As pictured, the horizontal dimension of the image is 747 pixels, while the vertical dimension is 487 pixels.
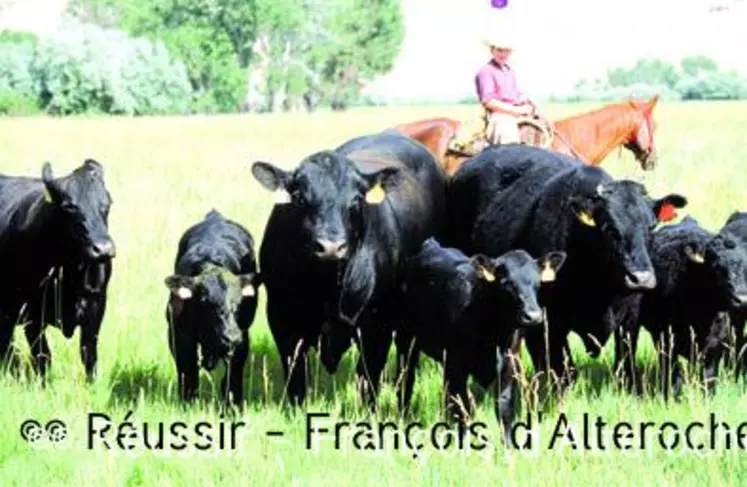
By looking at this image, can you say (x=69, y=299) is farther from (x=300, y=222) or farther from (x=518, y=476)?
(x=518, y=476)

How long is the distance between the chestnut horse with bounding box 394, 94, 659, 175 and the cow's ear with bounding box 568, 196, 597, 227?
4.29m

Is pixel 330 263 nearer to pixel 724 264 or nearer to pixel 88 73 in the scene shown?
pixel 724 264

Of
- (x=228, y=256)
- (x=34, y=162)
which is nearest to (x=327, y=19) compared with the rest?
(x=34, y=162)

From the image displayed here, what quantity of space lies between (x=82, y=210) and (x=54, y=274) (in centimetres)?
58

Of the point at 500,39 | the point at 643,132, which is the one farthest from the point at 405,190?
the point at 643,132

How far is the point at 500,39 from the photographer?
11.1 meters

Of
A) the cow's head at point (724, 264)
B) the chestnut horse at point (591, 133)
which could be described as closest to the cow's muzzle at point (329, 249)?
the cow's head at point (724, 264)

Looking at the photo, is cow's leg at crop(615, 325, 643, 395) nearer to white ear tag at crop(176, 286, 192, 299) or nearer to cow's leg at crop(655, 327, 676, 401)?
cow's leg at crop(655, 327, 676, 401)

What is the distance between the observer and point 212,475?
Result: 5.89 m

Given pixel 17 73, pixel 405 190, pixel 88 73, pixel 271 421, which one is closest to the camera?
pixel 271 421

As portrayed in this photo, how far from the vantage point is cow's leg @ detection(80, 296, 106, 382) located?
789 centimetres

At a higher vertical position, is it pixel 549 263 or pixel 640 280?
pixel 549 263

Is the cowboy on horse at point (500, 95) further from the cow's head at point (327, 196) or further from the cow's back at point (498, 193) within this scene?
the cow's head at point (327, 196)

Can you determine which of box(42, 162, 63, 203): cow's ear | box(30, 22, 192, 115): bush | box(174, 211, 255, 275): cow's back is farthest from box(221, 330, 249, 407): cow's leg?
box(30, 22, 192, 115): bush
